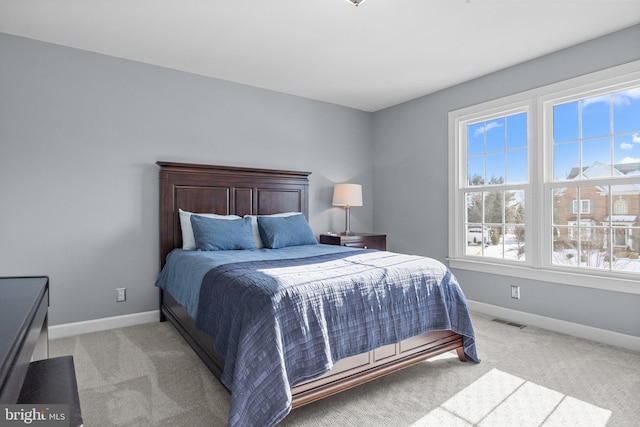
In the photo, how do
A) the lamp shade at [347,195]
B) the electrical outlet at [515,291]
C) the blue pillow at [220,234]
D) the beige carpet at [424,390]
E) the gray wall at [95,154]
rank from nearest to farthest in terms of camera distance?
the beige carpet at [424,390], the gray wall at [95,154], the blue pillow at [220,234], the electrical outlet at [515,291], the lamp shade at [347,195]

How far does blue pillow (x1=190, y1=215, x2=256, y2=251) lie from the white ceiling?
1.54 metres

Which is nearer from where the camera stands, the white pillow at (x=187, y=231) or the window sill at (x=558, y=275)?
the window sill at (x=558, y=275)

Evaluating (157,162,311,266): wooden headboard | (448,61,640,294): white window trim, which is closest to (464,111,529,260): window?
(448,61,640,294): white window trim

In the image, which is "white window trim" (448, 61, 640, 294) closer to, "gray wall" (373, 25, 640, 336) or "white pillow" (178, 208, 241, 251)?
"gray wall" (373, 25, 640, 336)

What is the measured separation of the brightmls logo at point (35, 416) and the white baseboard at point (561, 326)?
11.9 feet

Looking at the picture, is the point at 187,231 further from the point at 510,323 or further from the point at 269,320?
the point at 510,323

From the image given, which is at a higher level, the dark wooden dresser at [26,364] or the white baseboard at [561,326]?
the dark wooden dresser at [26,364]

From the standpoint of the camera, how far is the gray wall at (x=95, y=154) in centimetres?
293

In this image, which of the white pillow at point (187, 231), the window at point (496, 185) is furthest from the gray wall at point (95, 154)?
the window at point (496, 185)

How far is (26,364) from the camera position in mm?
1082

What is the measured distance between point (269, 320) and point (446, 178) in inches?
122

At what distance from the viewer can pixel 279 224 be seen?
367 cm

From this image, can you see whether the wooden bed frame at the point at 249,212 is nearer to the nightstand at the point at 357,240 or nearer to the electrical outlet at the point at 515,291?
the nightstand at the point at 357,240

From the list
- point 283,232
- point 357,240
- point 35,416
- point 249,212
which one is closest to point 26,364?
point 35,416
